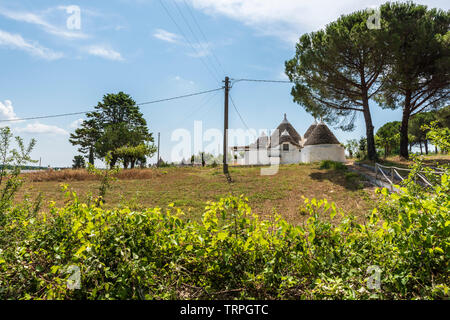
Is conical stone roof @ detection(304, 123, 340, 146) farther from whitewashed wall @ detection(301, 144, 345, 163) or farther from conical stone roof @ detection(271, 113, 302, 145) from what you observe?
conical stone roof @ detection(271, 113, 302, 145)

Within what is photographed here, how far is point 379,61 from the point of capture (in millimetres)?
19500

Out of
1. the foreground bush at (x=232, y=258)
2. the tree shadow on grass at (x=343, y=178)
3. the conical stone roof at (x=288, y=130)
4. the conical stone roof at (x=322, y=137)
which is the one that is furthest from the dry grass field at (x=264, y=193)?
the conical stone roof at (x=288, y=130)

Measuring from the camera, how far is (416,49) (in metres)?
18.3

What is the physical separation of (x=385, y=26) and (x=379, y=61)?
2716 mm

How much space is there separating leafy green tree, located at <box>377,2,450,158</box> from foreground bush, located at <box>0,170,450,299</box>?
20817mm

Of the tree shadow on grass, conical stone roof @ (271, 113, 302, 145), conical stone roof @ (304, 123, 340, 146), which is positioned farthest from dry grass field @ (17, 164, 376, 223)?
conical stone roof @ (271, 113, 302, 145)

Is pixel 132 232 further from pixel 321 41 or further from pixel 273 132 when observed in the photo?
pixel 273 132

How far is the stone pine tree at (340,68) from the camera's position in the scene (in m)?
18.5

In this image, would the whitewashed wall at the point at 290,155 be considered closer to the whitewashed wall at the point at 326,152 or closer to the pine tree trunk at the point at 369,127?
the whitewashed wall at the point at 326,152

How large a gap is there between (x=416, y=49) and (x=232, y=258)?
77.8ft

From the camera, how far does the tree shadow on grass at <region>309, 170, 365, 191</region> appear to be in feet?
41.6

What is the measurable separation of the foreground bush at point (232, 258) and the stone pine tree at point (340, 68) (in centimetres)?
2031
